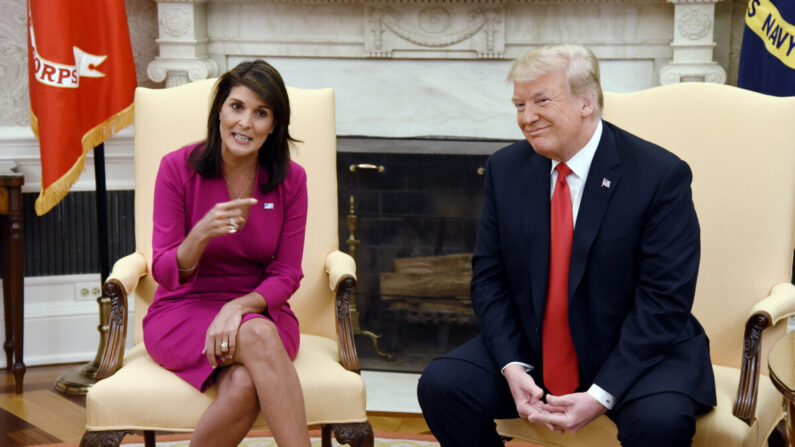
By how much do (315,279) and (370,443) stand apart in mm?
597

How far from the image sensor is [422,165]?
3754 mm

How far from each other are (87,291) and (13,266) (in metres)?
0.49

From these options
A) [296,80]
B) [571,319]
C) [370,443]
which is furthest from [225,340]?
[296,80]

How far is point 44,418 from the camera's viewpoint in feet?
10.8

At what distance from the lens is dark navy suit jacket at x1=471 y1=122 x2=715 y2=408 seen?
2.04 m

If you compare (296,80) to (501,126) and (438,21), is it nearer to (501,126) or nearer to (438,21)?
(438,21)

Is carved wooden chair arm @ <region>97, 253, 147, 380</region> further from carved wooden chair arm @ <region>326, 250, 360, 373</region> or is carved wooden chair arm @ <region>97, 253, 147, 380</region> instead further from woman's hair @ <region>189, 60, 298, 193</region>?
carved wooden chair arm @ <region>326, 250, 360, 373</region>

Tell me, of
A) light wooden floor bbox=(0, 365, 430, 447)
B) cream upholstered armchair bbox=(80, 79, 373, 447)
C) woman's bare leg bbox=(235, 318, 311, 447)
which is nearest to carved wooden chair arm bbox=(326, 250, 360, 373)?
cream upholstered armchair bbox=(80, 79, 373, 447)

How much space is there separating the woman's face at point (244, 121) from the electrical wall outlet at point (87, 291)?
186cm

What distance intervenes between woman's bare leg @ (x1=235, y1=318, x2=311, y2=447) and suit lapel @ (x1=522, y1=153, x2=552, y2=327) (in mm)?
589

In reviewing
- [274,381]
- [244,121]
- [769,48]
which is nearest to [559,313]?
[274,381]

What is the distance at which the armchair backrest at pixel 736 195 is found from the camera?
2422mm

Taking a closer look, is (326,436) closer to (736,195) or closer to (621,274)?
(621,274)

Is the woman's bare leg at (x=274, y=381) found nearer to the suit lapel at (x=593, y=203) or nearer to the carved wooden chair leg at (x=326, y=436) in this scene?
the carved wooden chair leg at (x=326, y=436)
